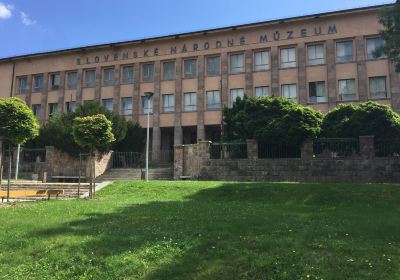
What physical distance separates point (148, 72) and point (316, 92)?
17.3 m

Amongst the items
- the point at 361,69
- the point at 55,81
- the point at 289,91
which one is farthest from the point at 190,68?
the point at 55,81

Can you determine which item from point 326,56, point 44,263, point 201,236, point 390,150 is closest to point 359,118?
point 390,150

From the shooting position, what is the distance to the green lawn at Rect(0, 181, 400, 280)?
23.9 ft

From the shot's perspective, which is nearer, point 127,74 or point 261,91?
point 261,91

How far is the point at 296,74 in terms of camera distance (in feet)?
129

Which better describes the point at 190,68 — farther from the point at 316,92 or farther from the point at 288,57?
the point at 316,92

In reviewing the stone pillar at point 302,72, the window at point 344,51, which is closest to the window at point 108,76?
the stone pillar at point 302,72

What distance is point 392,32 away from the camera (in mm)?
18406

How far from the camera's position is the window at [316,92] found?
126 ft

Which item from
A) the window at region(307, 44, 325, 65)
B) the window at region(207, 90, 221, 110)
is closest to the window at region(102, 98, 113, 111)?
the window at region(207, 90, 221, 110)

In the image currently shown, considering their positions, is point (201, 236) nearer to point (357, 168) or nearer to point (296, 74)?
point (357, 168)

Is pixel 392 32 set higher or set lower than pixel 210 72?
lower

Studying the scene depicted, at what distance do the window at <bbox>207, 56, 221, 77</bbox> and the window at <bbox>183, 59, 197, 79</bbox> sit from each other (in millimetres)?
1453

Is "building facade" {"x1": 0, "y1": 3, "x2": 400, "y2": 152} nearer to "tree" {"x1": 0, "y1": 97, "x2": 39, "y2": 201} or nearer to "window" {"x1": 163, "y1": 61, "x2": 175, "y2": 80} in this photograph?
"window" {"x1": 163, "y1": 61, "x2": 175, "y2": 80}
